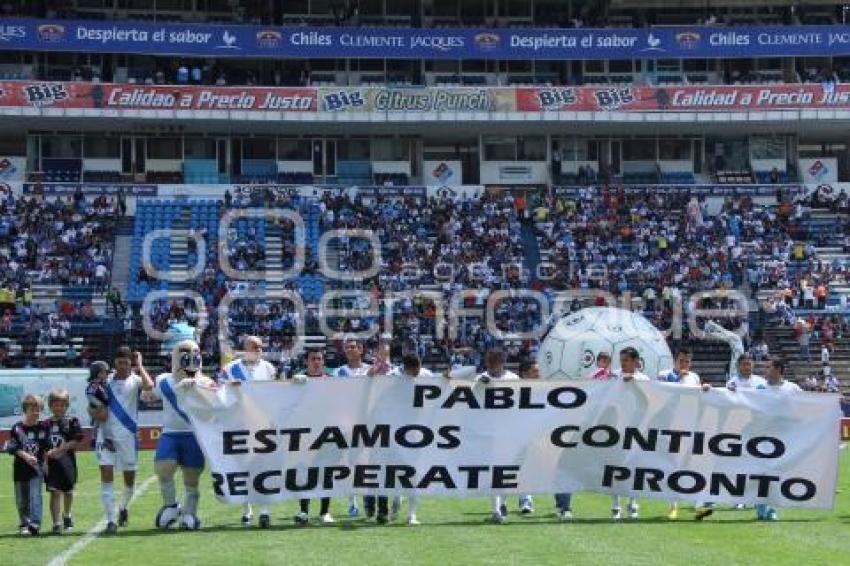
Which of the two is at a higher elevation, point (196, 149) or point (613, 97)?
point (613, 97)

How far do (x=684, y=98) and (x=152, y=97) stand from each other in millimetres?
19287

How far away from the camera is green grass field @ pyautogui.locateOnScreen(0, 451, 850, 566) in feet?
44.5

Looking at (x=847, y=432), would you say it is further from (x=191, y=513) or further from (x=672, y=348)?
(x=191, y=513)

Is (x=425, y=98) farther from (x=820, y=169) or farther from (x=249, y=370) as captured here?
(x=249, y=370)

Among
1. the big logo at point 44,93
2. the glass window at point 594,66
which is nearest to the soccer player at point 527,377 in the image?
the big logo at point 44,93

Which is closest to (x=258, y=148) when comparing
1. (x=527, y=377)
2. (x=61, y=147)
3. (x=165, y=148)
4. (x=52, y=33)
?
(x=165, y=148)

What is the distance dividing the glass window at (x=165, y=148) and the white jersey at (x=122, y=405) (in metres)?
41.9

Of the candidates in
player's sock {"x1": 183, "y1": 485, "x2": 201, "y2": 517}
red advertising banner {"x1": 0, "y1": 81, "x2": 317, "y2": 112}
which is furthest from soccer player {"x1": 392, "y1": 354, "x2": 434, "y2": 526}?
red advertising banner {"x1": 0, "y1": 81, "x2": 317, "y2": 112}

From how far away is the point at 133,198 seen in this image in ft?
179

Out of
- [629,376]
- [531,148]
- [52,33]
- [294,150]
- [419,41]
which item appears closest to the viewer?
[629,376]

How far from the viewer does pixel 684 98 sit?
5728cm

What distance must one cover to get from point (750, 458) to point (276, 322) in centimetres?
3072

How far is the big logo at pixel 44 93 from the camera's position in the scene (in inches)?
2131

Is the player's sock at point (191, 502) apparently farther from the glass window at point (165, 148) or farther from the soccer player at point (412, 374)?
the glass window at point (165, 148)
